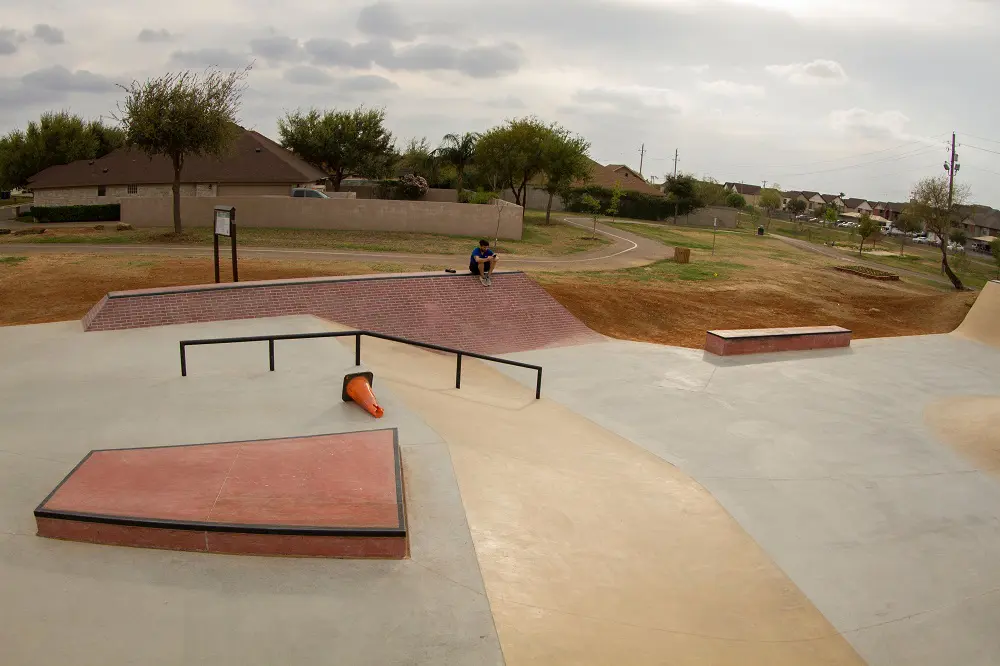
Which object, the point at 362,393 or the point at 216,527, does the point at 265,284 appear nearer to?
the point at 362,393

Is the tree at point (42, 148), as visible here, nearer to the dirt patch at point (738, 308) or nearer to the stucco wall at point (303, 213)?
the stucco wall at point (303, 213)

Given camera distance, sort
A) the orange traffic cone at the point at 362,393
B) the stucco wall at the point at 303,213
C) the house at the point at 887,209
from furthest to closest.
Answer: the house at the point at 887,209 → the stucco wall at the point at 303,213 → the orange traffic cone at the point at 362,393

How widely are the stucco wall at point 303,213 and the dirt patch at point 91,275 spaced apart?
328 inches

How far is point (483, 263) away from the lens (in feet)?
61.1

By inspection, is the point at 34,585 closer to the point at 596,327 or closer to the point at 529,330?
the point at 529,330

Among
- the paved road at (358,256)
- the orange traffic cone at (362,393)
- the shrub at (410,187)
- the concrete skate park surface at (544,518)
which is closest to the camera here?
the concrete skate park surface at (544,518)

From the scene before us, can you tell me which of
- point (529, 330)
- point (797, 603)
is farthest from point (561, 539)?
point (529, 330)

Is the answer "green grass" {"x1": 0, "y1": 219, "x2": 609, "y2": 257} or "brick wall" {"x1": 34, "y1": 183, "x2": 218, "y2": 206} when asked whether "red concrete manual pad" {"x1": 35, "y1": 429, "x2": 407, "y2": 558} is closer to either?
"green grass" {"x1": 0, "y1": 219, "x2": 609, "y2": 257}

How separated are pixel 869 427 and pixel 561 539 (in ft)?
25.2

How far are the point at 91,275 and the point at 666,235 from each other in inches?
1391

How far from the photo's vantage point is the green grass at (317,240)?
28297 millimetres

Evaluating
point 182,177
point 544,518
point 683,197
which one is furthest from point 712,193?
point 544,518

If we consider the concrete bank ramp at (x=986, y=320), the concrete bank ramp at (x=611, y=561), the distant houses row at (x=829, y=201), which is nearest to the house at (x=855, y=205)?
the distant houses row at (x=829, y=201)

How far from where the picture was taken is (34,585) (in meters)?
5.74
